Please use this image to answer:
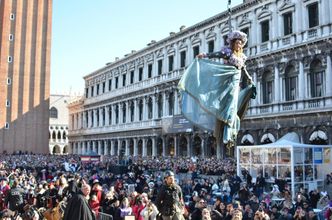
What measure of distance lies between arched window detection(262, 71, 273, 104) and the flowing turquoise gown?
24.0 m

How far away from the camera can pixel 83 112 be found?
63.2 meters

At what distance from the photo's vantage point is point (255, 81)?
3139 cm

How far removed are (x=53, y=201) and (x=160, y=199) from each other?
13.5 ft

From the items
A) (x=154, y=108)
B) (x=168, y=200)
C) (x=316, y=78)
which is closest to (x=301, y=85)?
(x=316, y=78)

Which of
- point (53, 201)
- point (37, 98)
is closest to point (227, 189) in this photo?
point (53, 201)

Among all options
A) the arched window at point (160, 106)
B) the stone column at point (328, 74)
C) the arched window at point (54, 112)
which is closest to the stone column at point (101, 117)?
the arched window at point (160, 106)

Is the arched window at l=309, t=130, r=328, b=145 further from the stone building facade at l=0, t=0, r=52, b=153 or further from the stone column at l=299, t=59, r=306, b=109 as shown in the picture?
the stone building facade at l=0, t=0, r=52, b=153

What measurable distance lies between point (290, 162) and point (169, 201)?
44.7 feet

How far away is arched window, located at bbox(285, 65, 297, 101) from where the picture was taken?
28689 millimetres

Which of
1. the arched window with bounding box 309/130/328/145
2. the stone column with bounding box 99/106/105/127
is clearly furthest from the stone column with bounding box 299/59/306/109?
the stone column with bounding box 99/106/105/127

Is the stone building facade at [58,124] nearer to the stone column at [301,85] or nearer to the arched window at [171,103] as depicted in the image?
the arched window at [171,103]

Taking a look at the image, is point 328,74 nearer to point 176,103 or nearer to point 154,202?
Answer: point 176,103

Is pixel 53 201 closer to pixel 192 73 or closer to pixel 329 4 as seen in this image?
pixel 192 73

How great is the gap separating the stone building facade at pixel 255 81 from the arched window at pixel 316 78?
0.06 metres
